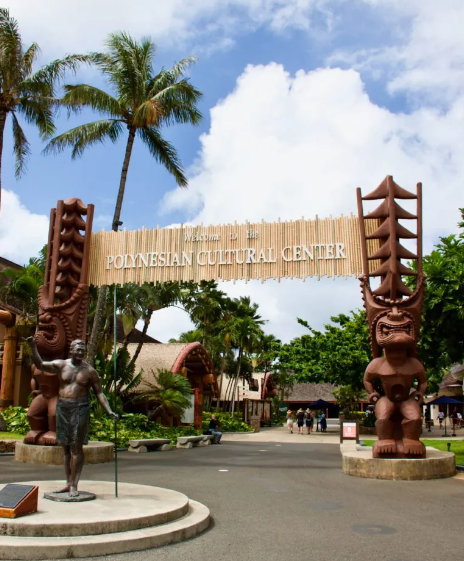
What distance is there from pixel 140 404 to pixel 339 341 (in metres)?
12.1

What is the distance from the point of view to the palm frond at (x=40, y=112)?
792 inches

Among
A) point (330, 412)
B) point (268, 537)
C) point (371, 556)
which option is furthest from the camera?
point (330, 412)

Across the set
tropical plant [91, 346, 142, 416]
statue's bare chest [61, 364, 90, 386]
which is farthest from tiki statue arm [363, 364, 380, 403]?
tropical plant [91, 346, 142, 416]

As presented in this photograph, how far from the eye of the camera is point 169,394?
24.1 m

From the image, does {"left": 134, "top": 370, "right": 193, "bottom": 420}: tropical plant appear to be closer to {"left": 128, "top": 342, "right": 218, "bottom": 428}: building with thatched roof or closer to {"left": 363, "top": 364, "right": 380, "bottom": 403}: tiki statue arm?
{"left": 128, "top": 342, "right": 218, "bottom": 428}: building with thatched roof

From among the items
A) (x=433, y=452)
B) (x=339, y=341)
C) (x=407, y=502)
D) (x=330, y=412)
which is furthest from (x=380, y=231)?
(x=330, y=412)

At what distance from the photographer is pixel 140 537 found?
5508 millimetres

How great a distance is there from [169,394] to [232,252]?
12.0m

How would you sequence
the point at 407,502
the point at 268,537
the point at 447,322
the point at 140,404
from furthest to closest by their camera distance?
the point at 140,404, the point at 447,322, the point at 407,502, the point at 268,537

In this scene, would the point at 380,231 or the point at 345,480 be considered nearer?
the point at 345,480

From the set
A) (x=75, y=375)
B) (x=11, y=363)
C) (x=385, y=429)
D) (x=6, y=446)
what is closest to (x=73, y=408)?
(x=75, y=375)

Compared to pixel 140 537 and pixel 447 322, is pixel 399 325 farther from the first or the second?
pixel 140 537

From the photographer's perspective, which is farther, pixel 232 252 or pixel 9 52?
pixel 9 52

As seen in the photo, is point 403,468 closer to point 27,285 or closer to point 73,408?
point 73,408
